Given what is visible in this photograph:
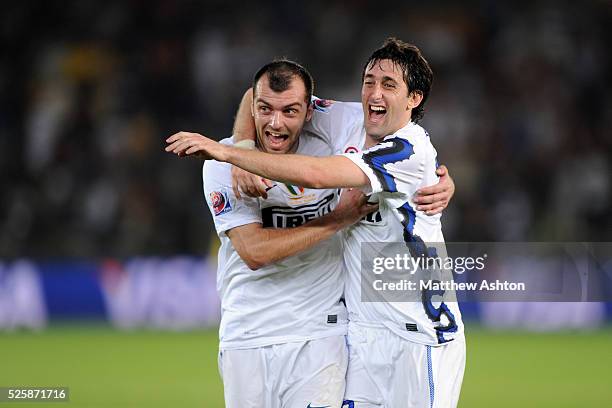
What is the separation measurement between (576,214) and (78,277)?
656 centimetres

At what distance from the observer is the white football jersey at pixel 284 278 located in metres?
4.68

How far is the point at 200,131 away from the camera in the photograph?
13750 mm

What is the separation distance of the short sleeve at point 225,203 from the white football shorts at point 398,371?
0.74 meters

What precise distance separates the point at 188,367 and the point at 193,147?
5.84 meters

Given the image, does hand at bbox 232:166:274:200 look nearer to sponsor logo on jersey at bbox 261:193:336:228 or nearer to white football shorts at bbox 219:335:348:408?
sponsor logo on jersey at bbox 261:193:336:228

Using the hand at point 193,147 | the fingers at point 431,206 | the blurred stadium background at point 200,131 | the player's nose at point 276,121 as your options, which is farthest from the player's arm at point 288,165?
the blurred stadium background at point 200,131

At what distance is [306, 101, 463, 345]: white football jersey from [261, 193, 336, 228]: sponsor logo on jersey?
0.17 metres

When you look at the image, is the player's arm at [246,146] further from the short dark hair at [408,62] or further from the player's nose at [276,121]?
the short dark hair at [408,62]

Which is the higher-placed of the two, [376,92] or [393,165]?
[376,92]

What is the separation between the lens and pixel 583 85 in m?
14.3

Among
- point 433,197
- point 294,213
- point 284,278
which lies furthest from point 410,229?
point 284,278

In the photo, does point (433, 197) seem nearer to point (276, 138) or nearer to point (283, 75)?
point (276, 138)

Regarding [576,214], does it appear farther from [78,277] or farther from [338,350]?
[338,350]

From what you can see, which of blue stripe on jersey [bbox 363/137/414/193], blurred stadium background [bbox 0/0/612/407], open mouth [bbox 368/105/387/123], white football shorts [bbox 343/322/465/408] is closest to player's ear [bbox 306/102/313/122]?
open mouth [bbox 368/105/387/123]
